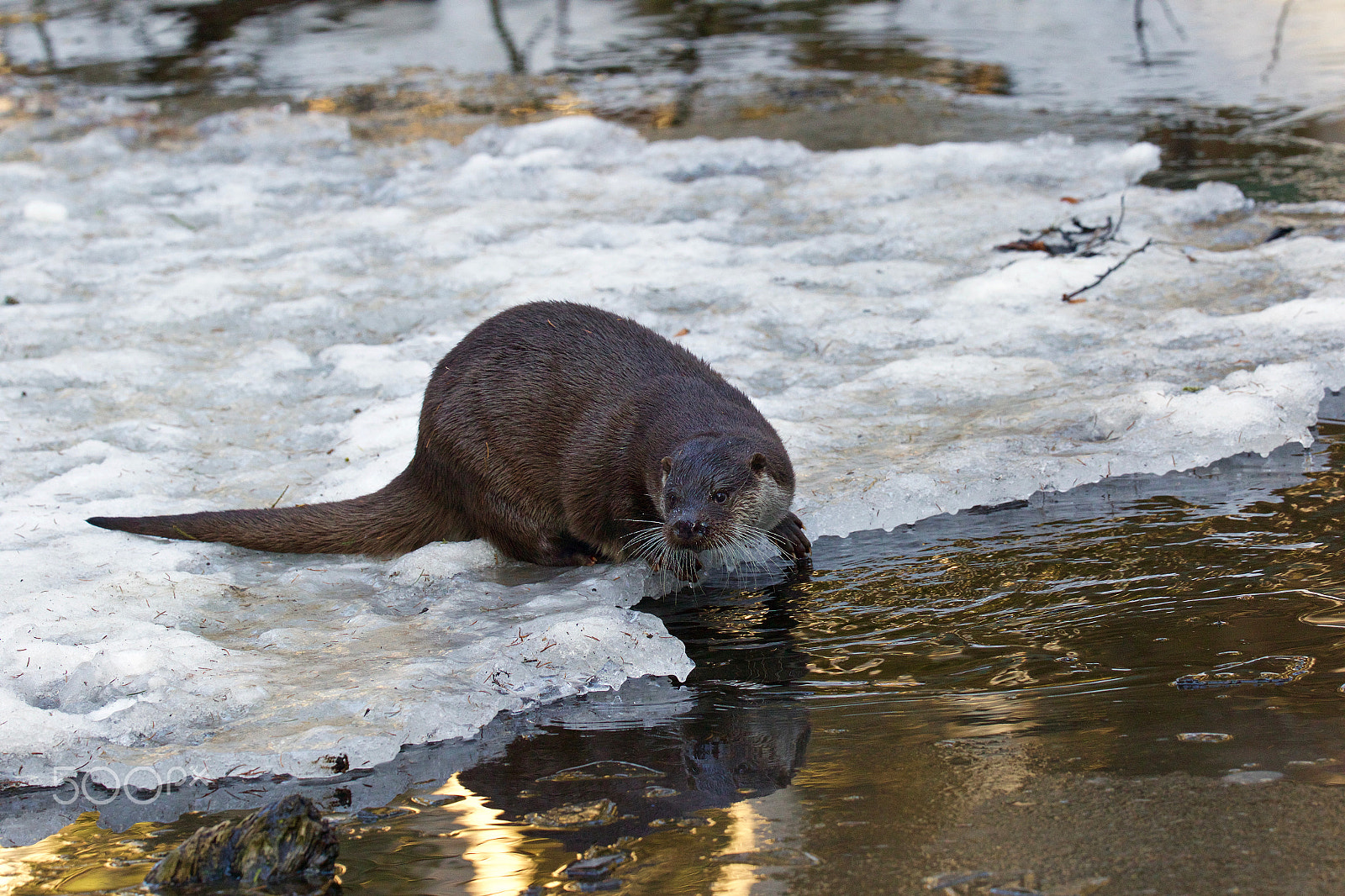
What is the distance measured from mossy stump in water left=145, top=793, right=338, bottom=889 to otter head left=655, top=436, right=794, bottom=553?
113cm

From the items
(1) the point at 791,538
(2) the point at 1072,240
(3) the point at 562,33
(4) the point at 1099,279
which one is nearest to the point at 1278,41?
(2) the point at 1072,240

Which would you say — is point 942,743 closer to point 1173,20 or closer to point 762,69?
point 762,69

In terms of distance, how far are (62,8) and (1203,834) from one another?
46.0 ft

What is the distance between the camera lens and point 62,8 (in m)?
12.6

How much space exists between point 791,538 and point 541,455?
686 mm

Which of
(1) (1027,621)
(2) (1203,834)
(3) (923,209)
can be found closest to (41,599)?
(1) (1027,621)

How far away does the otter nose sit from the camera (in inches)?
100

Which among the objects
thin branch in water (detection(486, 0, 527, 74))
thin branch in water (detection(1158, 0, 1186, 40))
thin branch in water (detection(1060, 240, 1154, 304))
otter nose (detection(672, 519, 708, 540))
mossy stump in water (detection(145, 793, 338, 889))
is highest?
thin branch in water (detection(486, 0, 527, 74))

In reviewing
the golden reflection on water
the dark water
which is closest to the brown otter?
the golden reflection on water

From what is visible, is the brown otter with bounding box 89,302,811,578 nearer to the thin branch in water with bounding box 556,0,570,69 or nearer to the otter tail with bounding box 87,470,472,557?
the otter tail with bounding box 87,470,472,557

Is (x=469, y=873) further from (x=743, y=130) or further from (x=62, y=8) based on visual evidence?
(x=62, y=8)

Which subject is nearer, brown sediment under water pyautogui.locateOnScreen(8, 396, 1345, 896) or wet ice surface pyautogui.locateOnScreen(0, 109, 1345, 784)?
brown sediment under water pyautogui.locateOnScreen(8, 396, 1345, 896)

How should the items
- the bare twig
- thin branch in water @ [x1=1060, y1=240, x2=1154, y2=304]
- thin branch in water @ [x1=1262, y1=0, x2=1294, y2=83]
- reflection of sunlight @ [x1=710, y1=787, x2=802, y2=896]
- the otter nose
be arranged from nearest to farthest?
reflection of sunlight @ [x1=710, y1=787, x2=802, y2=896] < the otter nose < thin branch in water @ [x1=1060, y1=240, x2=1154, y2=304] < the bare twig < thin branch in water @ [x1=1262, y1=0, x2=1294, y2=83]

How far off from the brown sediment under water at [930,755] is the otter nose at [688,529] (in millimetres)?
188
